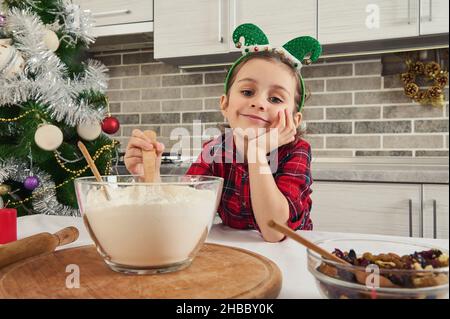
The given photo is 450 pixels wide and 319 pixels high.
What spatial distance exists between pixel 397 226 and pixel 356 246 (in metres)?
1.26

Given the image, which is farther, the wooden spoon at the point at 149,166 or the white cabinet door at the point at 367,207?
the white cabinet door at the point at 367,207

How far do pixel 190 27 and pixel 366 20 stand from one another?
0.89 metres

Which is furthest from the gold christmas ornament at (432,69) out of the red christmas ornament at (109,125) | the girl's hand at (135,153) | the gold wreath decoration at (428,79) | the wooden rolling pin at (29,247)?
the wooden rolling pin at (29,247)

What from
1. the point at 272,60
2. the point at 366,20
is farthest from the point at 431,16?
the point at 272,60

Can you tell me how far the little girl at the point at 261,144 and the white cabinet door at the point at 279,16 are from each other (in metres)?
0.94

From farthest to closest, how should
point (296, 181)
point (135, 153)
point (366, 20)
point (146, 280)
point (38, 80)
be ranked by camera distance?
point (366, 20) < point (38, 80) < point (296, 181) < point (135, 153) < point (146, 280)

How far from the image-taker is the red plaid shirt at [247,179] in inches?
42.4

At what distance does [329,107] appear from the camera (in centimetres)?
240

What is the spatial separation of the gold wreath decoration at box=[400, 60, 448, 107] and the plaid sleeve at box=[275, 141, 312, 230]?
121cm

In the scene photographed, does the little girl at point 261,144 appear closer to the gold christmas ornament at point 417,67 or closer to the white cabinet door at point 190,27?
the white cabinet door at point 190,27

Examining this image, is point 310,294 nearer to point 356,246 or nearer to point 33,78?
point 356,246


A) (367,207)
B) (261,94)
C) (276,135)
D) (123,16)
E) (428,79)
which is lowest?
(367,207)

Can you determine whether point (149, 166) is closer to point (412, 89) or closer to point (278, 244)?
point (278, 244)

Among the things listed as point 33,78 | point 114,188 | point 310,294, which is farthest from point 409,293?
point 33,78
